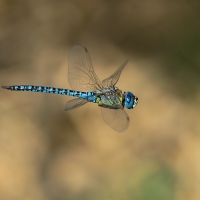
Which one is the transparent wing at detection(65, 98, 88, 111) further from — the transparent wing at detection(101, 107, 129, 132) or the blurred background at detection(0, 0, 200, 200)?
the blurred background at detection(0, 0, 200, 200)

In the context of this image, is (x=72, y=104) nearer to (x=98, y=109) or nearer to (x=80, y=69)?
(x=80, y=69)

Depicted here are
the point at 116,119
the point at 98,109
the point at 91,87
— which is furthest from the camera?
the point at 98,109

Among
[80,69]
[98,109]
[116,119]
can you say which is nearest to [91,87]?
[80,69]

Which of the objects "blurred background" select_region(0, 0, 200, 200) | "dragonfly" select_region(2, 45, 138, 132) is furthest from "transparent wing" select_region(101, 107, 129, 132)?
"blurred background" select_region(0, 0, 200, 200)

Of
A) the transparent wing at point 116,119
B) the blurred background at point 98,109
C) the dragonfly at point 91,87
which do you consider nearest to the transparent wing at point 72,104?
the dragonfly at point 91,87

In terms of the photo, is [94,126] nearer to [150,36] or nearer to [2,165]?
[2,165]

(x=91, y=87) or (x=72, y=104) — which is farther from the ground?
(x=91, y=87)

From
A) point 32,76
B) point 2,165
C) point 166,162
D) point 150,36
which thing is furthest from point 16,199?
point 150,36
